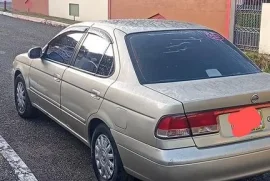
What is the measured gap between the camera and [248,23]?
11977mm

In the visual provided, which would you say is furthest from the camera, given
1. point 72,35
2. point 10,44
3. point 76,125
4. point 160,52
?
point 10,44

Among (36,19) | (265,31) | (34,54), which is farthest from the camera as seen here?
(36,19)

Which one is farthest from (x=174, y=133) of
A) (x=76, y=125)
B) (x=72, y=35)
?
(x=72, y=35)

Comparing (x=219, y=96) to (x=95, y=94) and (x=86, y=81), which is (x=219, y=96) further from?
(x=86, y=81)

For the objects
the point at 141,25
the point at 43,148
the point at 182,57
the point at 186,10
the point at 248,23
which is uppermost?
the point at 141,25

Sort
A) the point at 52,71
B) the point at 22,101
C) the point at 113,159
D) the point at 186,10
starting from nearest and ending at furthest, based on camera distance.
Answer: the point at 113,159, the point at 52,71, the point at 22,101, the point at 186,10

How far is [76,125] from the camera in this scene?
4641 millimetres

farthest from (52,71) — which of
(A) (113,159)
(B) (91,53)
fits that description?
(A) (113,159)

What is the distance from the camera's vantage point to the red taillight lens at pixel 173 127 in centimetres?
332

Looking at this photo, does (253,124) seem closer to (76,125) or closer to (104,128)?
(104,128)

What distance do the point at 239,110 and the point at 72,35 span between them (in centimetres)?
239

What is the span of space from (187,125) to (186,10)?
38.8ft

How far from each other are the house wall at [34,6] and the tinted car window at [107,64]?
22186mm

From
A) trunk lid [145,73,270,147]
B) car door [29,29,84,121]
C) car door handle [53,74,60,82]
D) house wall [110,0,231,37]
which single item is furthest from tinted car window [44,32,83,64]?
house wall [110,0,231,37]
